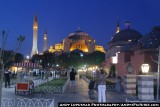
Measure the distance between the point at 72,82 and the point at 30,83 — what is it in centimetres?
274

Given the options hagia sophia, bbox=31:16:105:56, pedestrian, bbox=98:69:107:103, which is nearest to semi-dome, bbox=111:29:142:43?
pedestrian, bbox=98:69:107:103

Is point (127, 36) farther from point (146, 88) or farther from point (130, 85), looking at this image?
point (146, 88)

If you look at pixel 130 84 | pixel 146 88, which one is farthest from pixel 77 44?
pixel 146 88

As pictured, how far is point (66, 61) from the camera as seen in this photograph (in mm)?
105438

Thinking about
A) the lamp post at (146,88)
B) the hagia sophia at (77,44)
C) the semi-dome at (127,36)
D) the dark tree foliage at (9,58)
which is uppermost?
the hagia sophia at (77,44)

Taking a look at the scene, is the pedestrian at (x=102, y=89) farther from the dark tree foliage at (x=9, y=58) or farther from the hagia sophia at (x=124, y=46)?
the hagia sophia at (x=124, y=46)

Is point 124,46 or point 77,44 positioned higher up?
point 77,44

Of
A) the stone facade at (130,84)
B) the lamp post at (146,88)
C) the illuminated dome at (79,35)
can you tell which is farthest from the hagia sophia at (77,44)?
the lamp post at (146,88)

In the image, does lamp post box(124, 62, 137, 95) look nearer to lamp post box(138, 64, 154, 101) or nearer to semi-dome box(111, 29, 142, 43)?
lamp post box(138, 64, 154, 101)

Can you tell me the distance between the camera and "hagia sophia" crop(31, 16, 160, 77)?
3912 centimetres

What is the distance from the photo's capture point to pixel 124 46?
176ft

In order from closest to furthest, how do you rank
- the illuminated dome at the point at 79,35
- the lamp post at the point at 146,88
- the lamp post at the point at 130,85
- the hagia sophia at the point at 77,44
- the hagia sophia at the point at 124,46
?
1. the lamp post at the point at 146,88
2. the lamp post at the point at 130,85
3. the hagia sophia at the point at 124,46
4. the hagia sophia at the point at 77,44
5. the illuminated dome at the point at 79,35

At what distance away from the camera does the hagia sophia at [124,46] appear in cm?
3912

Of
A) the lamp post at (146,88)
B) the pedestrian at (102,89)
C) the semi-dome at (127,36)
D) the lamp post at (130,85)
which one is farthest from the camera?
the semi-dome at (127,36)
